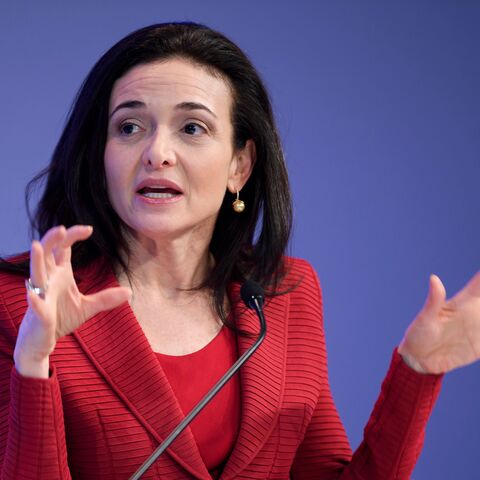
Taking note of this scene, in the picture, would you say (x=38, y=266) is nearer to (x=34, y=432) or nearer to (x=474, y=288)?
(x=34, y=432)

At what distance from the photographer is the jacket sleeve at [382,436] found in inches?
58.2

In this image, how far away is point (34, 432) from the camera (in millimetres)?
1290

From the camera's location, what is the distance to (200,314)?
5.56ft

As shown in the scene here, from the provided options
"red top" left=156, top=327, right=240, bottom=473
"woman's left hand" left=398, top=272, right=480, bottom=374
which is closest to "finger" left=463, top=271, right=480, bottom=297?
"woman's left hand" left=398, top=272, right=480, bottom=374

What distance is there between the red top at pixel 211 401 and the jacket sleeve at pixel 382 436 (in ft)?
0.60

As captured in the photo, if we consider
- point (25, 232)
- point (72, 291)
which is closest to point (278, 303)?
point (72, 291)

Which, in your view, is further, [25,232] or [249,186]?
[25,232]

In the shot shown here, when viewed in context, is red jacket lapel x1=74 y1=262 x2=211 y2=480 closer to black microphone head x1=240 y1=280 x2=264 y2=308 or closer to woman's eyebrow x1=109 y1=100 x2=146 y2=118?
black microphone head x1=240 y1=280 x2=264 y2=308

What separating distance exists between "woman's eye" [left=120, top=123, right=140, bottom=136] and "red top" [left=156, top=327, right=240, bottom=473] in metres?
Result: 0.37

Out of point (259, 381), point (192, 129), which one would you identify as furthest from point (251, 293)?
point (192, 129)

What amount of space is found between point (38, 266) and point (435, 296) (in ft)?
1.87

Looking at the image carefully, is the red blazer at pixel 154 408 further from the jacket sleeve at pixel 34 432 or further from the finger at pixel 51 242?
the finger at pixel 51 242

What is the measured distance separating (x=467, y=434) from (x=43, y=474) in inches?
61.5

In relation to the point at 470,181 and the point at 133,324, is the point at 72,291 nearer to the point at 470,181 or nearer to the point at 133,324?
the point at 133,324
